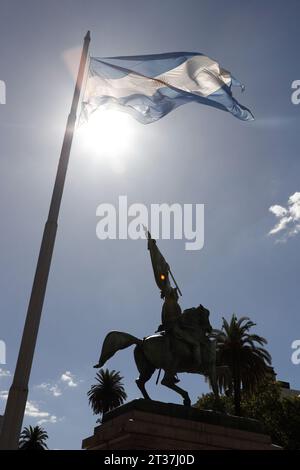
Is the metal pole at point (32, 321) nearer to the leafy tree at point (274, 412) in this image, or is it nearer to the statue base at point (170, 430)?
the statue base at point (170, 430)

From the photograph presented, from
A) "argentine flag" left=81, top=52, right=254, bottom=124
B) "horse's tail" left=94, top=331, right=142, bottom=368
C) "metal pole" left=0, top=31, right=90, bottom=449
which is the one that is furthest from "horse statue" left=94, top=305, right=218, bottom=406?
"argentine flag" left=81, top=52, right=254, bottom=124

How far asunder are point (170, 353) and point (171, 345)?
0.24 metres

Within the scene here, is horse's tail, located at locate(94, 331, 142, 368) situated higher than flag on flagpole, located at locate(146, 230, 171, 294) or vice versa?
flag on flagpole, located at locate(146, 230, 171, 294)

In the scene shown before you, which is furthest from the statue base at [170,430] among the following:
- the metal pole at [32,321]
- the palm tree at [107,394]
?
the palm tree at [107,394]

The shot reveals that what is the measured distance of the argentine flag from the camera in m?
12.5

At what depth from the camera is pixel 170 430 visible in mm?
11297

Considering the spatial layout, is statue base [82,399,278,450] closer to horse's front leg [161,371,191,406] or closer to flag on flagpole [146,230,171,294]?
horse's front leg [161,371,191,406]

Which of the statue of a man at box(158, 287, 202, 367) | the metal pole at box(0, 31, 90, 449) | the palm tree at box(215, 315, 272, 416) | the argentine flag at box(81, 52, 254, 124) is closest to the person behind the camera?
the metal pole at box(0, 31, 90, 449)

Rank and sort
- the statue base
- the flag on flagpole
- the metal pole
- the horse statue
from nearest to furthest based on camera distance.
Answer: the metal pole, the statue base, the horse statue, the flag on flagpole

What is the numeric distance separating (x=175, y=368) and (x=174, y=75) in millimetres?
8317

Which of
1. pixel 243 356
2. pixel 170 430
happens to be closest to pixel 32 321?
pixel 170 430

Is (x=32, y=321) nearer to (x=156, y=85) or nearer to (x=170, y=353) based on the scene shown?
(x=170, y=353)

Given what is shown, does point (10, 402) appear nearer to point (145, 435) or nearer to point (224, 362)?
point (145, 435)
